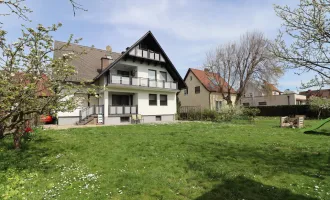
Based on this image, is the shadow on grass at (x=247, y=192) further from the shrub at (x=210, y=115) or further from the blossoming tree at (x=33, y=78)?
the shrub at (x=210, y=115)

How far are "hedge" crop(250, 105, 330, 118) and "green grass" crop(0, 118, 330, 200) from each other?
22.5 metres

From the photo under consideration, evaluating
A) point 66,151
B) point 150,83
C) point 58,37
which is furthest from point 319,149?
point 150,83

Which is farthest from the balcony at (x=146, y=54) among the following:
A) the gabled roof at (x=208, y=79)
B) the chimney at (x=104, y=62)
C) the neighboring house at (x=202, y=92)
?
the neighboring house at (x=202, y=92)

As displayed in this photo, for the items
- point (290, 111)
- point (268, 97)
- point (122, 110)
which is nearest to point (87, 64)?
point (122, 110)

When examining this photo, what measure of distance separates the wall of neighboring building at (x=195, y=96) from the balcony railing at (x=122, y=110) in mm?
13324

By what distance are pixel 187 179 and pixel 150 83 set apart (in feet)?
60.2

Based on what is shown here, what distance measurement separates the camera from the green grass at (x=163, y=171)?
4.07 m

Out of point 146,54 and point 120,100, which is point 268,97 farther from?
point 120,100

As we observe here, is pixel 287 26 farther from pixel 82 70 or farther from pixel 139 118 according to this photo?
pixel 82 70

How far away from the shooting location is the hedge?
85.4ft

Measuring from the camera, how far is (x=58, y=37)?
6.28 metres

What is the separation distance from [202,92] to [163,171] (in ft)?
89.5

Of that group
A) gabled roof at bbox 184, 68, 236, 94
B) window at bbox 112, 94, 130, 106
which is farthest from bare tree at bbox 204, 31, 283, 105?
window at bbox 112, 94, 130, 106

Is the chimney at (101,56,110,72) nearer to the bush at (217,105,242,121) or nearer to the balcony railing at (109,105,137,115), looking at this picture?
the balcony railing at (109,105,137,115)
